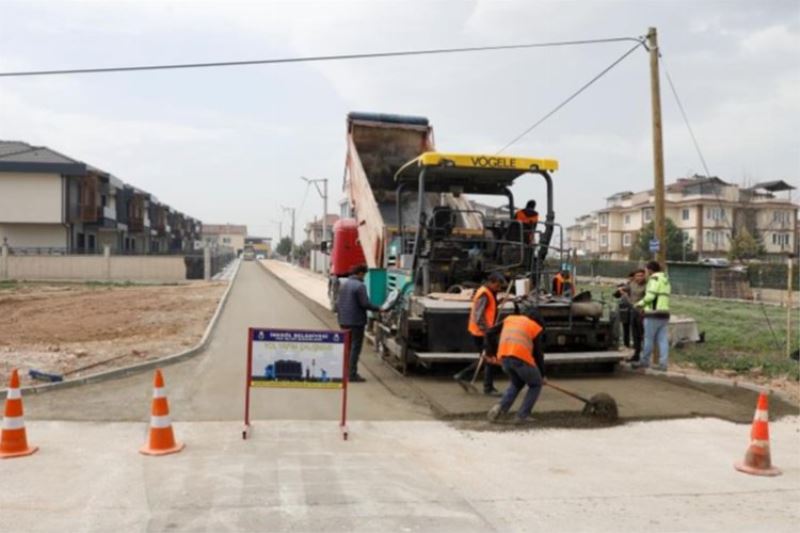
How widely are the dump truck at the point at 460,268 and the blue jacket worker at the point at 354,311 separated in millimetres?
515

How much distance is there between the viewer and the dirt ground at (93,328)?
1073 centimetres

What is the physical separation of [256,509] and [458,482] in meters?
1.60

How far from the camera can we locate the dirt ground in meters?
10.7

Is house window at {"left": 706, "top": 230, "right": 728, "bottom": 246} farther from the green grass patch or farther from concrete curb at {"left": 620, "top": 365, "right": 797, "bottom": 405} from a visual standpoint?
concrete curb at {"left": 620, "top": 365, "right": 797, "bottom": 405}

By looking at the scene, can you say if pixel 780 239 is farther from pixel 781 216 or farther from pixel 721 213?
pixel 721 213

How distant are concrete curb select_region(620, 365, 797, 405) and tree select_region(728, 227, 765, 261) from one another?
44291 millimetres

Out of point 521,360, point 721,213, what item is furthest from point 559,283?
point 721,213

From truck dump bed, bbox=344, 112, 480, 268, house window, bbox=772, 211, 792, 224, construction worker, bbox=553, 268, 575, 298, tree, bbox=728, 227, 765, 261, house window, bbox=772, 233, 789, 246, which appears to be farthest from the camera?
house window, bbox=772, 233, 789, 246

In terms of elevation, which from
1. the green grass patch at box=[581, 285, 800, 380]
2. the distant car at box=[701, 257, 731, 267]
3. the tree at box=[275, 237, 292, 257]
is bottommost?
the green grass patch at box=[581, 285, 800, 380]

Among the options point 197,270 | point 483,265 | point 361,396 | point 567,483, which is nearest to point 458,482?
point 567,483

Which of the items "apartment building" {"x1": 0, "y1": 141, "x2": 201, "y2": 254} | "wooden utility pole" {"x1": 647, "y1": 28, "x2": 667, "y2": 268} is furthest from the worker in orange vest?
"apartment building" {"x1": 0, "y1": 141, "x2": 201, "y2": 254}

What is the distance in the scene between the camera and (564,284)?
10859 mm

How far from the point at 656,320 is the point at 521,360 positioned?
426cm

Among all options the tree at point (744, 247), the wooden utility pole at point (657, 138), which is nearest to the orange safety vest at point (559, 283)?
the wooden utility pole at point (657, 138)
